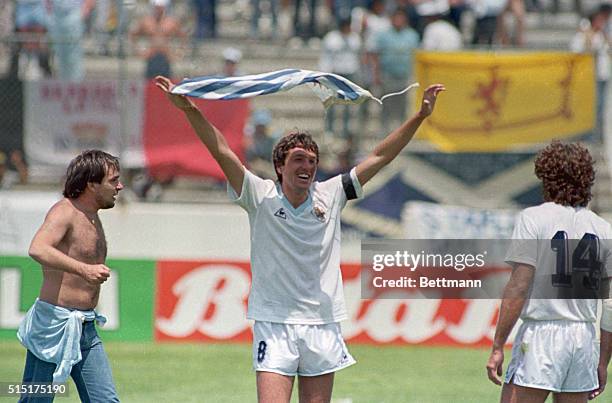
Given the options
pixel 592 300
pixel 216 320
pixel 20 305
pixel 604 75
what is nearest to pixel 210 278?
pixel 216 320

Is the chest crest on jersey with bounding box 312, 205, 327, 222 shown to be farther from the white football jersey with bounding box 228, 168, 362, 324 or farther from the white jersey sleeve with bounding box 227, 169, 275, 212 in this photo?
the white jersey sleeve with bounding box 227, 169, 275, 212

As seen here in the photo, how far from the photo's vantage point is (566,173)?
20.7 ft

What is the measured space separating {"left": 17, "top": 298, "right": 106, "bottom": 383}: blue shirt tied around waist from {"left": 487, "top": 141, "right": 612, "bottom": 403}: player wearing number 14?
7.65 feet

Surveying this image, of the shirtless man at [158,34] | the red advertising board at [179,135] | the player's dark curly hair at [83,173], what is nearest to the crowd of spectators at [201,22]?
the shirtless man at [158,34]

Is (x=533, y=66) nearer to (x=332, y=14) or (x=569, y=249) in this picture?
(x=332, y=14)

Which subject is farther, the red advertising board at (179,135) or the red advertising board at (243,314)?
the red advertising board at (179,135)

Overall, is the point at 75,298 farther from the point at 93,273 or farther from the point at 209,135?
the point at 209,135

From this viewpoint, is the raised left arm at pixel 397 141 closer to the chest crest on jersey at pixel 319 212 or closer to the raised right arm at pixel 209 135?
the chest crest on jersey at pixel 319 212

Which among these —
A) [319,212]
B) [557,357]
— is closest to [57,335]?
[319,212]

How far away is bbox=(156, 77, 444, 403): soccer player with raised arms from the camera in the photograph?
6.72 meters

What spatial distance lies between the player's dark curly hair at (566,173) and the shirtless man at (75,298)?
2498mm

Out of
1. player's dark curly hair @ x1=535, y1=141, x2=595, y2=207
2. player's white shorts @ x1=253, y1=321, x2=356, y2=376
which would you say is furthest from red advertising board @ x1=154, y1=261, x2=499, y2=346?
player's dark curly hair @ x1=535, y1=141, x2=595, y2=207

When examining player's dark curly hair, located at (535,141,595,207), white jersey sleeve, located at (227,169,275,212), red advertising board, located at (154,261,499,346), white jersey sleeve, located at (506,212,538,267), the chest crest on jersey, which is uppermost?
player's dark curly hair, located at (535,141,595,207)

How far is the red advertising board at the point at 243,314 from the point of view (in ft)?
42.3
